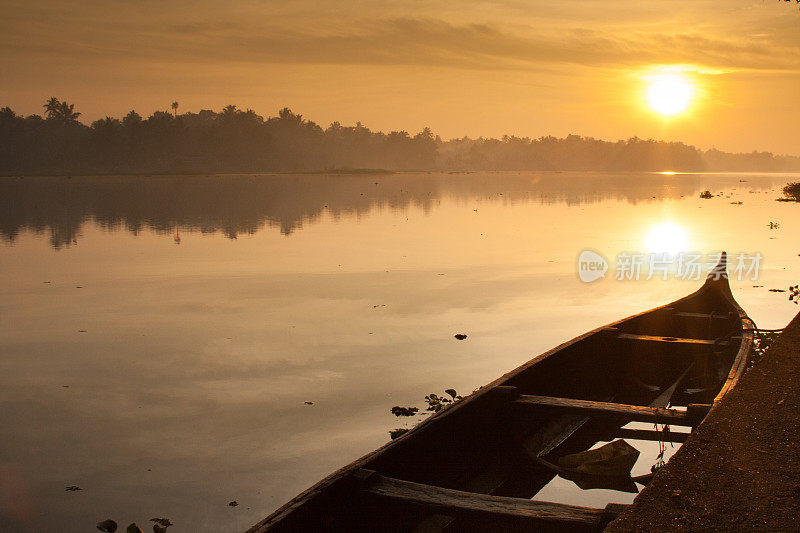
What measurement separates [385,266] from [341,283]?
3.02m

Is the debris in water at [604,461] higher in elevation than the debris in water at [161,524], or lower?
higher

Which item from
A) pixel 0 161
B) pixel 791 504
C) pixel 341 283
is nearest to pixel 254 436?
pixel 791 504

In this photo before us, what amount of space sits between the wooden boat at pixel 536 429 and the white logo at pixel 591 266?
6.84m

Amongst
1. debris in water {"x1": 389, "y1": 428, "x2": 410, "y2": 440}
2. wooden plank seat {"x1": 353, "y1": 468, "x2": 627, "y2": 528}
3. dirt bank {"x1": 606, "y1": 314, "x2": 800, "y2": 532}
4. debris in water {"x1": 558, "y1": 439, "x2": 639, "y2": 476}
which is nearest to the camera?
dirt bank {"x1": 606, "y1": 314, "x2": 800, "y2": 532}

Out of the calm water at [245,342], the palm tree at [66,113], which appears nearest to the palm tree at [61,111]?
the palm tree at [66,113]

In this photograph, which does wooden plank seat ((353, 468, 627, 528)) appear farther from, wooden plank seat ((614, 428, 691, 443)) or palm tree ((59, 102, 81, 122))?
palm tree ((59, 102, 81, 122))

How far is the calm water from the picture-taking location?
6.93 metres

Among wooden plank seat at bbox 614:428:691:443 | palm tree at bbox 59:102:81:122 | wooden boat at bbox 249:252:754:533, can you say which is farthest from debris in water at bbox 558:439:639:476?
palm tree at bbox 59:102:81:122

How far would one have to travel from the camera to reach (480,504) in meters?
4.75

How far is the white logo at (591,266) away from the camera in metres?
19.2

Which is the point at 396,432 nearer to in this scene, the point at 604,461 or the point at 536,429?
the point at 536,429

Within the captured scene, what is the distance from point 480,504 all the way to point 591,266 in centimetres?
1704

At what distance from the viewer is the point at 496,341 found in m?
12.0

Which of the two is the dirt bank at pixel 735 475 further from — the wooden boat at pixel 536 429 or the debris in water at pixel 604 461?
the debris in water at pixel 604 461
